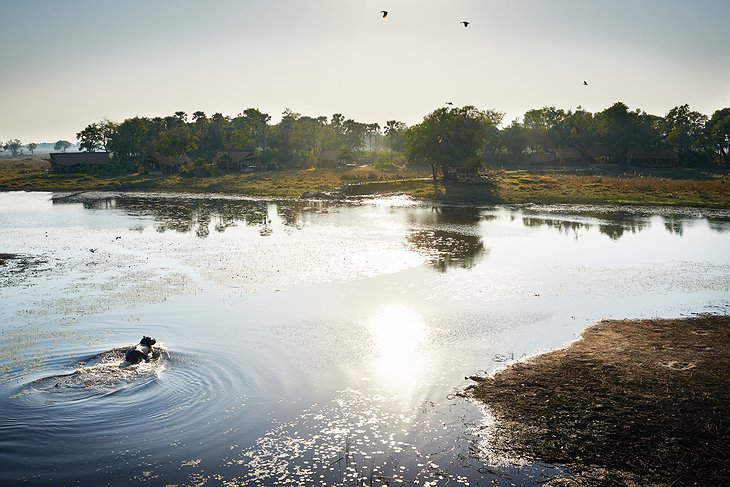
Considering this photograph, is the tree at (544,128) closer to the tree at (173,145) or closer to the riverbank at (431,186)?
the riverbank at (431,186)

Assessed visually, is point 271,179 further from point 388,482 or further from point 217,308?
point 388,482

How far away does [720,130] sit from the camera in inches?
4240

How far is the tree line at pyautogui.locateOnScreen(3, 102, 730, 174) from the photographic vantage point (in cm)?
8556

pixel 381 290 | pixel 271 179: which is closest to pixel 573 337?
pixel 381 290

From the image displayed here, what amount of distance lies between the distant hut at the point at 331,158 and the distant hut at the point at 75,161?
46.4 meters

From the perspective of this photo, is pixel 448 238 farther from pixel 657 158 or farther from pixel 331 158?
pixel 657 158

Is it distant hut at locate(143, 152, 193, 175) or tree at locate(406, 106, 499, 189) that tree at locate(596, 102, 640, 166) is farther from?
distant hut at locate(143, 152, 193, 175)

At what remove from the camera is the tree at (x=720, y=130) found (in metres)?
107

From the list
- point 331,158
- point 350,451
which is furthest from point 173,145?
point 350,451

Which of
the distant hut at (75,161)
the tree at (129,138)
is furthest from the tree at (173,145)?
the tree at (129,138)

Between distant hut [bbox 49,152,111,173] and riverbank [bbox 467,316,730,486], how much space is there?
118m

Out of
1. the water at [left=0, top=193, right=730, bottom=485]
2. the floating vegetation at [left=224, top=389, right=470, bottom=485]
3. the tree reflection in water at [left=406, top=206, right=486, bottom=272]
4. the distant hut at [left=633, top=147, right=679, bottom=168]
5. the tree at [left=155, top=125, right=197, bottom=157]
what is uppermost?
the tree at [left=155, top=125, right=197, bottom=157]

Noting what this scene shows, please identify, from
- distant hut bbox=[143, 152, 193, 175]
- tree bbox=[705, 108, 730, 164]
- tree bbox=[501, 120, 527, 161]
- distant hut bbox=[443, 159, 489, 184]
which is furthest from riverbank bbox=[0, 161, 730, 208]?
tree bbox=[501, 120, 527, 161]

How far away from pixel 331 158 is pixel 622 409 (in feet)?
384
